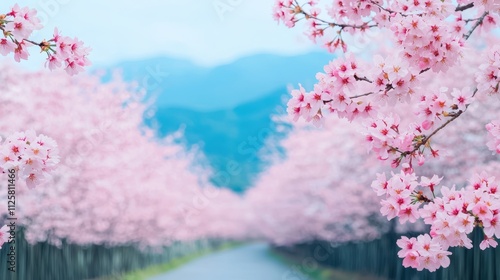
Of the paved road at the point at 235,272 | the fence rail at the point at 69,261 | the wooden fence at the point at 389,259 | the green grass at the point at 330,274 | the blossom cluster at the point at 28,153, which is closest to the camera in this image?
the blossom cluster at the point at 28,153

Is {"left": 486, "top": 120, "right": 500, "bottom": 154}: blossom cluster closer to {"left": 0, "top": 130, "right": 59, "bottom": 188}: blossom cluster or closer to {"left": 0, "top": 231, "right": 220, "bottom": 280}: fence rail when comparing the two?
{"left": 0, "top": 130, "right": 59, "bottom": 188}: blossom cluster

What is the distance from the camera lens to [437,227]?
510 cm

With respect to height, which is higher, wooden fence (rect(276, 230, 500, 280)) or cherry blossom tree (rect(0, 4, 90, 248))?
cherry blossom tree (rect(0, 4, 90, 248))

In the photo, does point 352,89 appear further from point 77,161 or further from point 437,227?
point 77,161

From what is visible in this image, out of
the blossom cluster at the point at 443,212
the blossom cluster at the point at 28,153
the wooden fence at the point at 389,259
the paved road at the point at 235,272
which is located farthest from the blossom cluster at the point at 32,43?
the paved road at the point at 235,272

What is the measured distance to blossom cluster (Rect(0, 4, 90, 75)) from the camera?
5266mm

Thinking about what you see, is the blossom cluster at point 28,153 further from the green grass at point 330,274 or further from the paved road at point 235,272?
the paved road at point 235,272

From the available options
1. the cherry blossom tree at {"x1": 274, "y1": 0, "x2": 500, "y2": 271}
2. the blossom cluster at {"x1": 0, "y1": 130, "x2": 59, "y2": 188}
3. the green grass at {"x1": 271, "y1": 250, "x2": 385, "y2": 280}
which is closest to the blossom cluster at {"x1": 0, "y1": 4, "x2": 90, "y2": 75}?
the blossom cluster at {"x1": 0, "y1": 130, "x2": 59, "y2": 188}

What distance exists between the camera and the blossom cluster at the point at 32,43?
17.3 ft

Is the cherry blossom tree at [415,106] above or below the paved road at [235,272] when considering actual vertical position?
above

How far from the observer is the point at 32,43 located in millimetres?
5582

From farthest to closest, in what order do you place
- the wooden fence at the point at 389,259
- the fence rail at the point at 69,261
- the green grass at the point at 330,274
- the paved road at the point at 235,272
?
the paved road at the point at 235,272 < the green grass at the point at 330,274 < the fence rail at the point at 69,261 < the wooden fence at the point at 389,259

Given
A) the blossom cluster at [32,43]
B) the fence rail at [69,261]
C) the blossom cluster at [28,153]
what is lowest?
the fence rail at [69,261]

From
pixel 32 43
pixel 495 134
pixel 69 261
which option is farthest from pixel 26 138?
pixel 69 261
